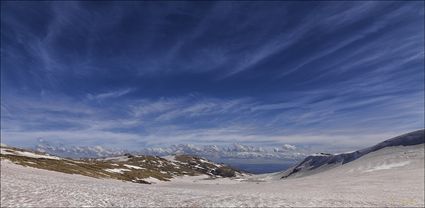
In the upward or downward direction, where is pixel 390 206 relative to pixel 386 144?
downward

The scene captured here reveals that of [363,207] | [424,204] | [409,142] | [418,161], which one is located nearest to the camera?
[363,207]

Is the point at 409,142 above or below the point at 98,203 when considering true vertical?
above

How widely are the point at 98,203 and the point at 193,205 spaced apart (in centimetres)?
738

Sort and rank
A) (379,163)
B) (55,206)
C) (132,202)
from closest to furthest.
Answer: (55,206), (132,202), (379,163)

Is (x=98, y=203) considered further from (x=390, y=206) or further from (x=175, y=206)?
(x=390, y=206)

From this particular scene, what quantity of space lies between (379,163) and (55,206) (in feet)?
414

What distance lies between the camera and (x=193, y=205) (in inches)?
1028

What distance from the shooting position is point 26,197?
2477 cm

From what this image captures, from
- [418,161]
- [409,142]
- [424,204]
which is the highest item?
[409,142]

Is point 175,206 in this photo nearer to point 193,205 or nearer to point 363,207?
point 193,205

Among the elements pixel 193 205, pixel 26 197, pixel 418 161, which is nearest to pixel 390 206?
pixel 193 205

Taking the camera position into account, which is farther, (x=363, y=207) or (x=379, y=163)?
(x=379, y=163)

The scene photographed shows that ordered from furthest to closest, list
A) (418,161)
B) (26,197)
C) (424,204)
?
(418,161) < (424,204) < (26,197)

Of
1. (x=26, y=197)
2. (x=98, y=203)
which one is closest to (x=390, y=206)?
(x=98, y=203)
